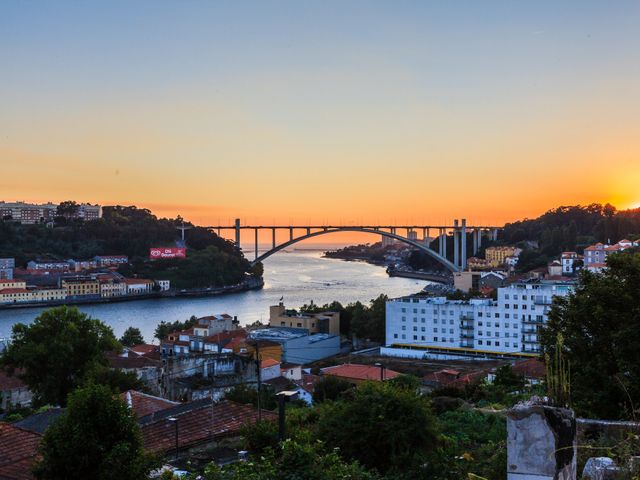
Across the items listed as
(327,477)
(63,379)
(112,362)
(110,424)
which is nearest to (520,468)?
(327,477)

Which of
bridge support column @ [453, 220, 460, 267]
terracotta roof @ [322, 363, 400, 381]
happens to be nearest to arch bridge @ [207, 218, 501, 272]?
bridge support column @ [453, 220, 460, 267]

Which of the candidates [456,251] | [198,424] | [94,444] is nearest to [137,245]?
[456,251]

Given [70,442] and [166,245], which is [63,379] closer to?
[70,442]

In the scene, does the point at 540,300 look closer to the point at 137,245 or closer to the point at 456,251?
the point at 456,251

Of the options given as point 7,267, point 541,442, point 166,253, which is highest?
point 166,253

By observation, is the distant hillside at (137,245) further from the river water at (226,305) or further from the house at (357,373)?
the house at (357,373)
